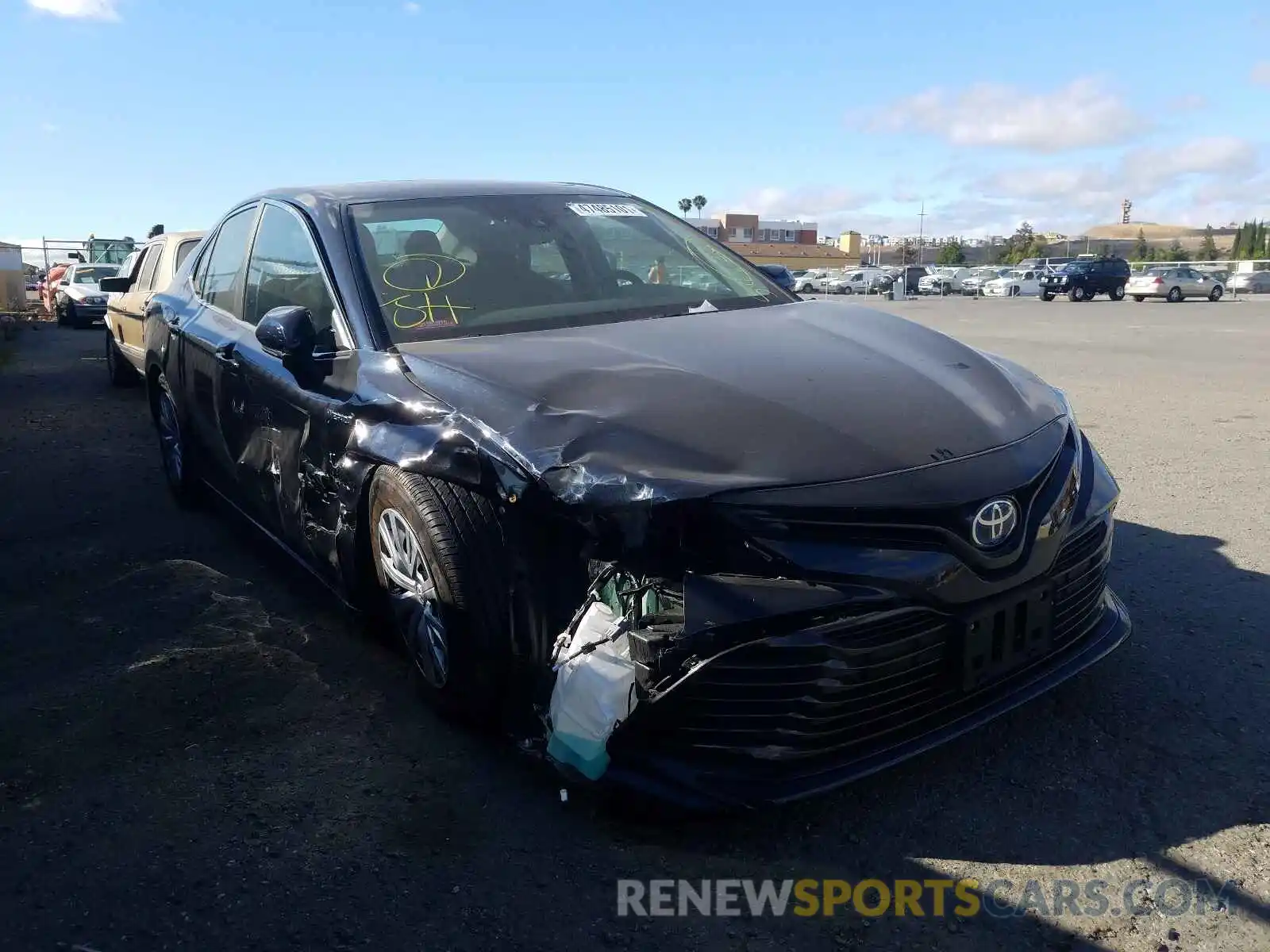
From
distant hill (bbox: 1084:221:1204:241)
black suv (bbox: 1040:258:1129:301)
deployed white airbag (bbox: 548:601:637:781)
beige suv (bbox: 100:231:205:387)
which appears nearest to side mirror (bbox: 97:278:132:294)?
beige suv (bbox: 100:231:205:387)

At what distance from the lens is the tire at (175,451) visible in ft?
17.0

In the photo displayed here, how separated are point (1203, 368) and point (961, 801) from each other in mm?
10840

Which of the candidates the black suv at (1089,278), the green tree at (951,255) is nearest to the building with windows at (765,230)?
the green tree at (951,255)

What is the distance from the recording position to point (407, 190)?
3.86 metres

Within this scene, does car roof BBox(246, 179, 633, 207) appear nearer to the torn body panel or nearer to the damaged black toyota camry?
the damaged black toyota camry

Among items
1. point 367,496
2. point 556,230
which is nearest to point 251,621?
point 367,496

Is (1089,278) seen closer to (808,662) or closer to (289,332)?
(289,332)

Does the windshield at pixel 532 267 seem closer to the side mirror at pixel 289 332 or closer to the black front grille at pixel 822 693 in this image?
the side mirror at pixel 289 332

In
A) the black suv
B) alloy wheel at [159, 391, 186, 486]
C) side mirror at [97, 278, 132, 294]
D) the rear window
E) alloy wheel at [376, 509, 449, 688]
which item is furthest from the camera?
the black suv

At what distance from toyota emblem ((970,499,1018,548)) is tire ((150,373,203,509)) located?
12.9ft

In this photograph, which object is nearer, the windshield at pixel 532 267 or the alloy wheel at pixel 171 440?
the windshield at pixel 532 267

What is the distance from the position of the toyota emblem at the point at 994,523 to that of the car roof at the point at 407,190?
2376mm

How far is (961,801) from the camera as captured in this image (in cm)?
252

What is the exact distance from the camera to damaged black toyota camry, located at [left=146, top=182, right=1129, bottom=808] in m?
2.20
